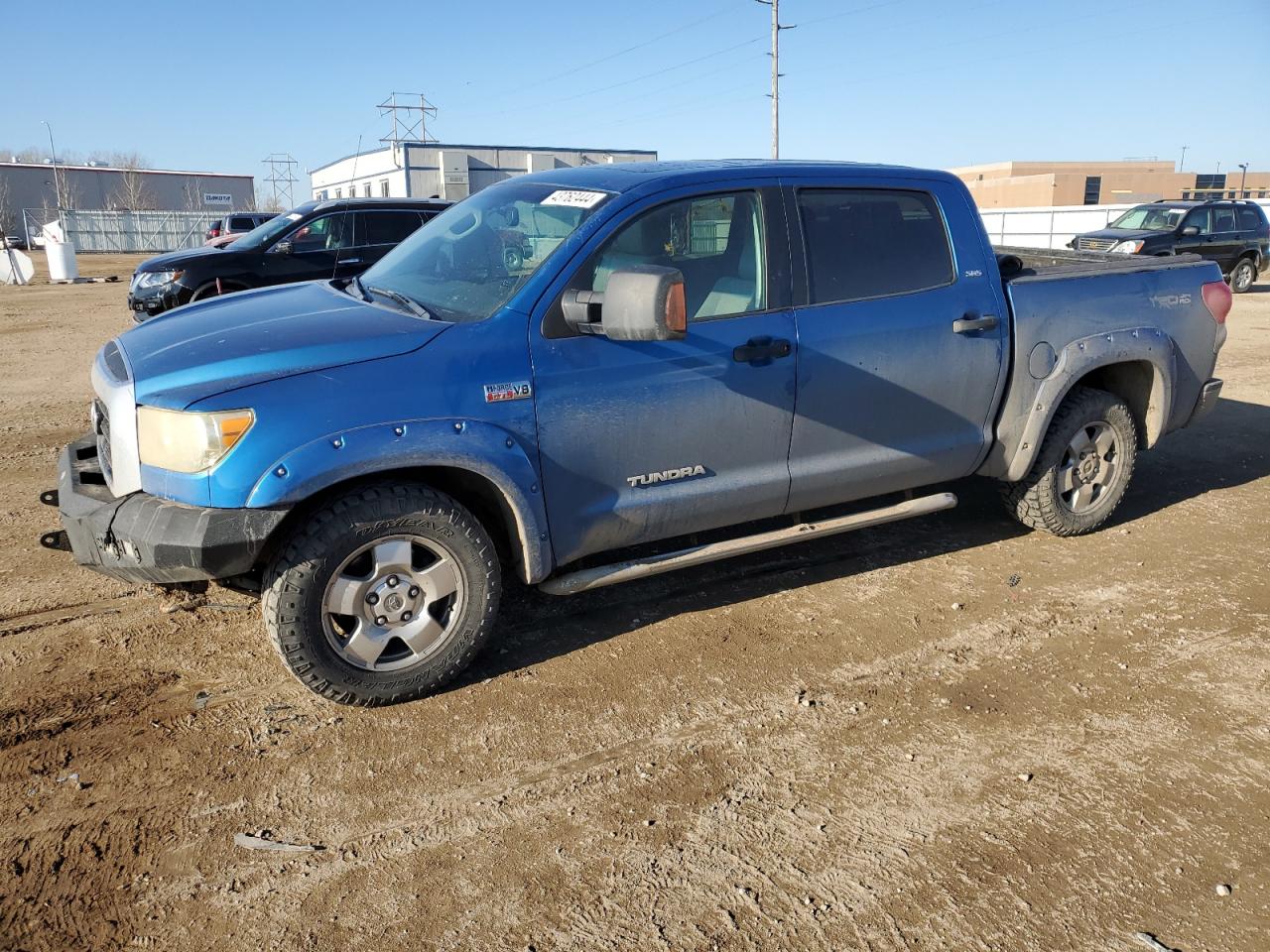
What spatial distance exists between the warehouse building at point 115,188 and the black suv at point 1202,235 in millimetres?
65154

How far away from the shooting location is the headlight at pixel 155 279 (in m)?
11.2

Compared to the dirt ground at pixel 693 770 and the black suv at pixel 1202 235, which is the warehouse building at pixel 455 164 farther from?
the dirt ground at pixel 693 770

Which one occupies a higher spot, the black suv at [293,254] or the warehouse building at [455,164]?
the warehouse building at [455,164]

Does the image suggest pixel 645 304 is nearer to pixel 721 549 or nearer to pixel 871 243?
pixel 721 549

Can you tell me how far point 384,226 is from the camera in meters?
11.4

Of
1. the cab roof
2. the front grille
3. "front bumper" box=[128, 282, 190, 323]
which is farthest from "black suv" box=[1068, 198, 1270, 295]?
the front grille

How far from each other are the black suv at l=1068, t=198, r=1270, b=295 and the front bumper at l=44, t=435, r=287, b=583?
709 inches

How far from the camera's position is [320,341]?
3.48 m

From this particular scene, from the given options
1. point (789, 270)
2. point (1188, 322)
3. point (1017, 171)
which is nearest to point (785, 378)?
point (789, 270)

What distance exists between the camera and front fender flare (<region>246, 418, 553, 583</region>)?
10.6ft

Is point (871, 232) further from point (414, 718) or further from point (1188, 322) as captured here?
point (414, 718)

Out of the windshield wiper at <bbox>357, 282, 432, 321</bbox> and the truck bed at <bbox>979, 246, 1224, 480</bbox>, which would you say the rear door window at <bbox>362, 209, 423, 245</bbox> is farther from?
the truck bed at <bbox>979, 246, 1224, 480</bbox>

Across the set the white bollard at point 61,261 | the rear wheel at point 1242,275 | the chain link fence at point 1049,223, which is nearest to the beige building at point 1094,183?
the chain link fence at point 1049,223

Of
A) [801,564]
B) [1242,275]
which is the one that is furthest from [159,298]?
[1242,275]
